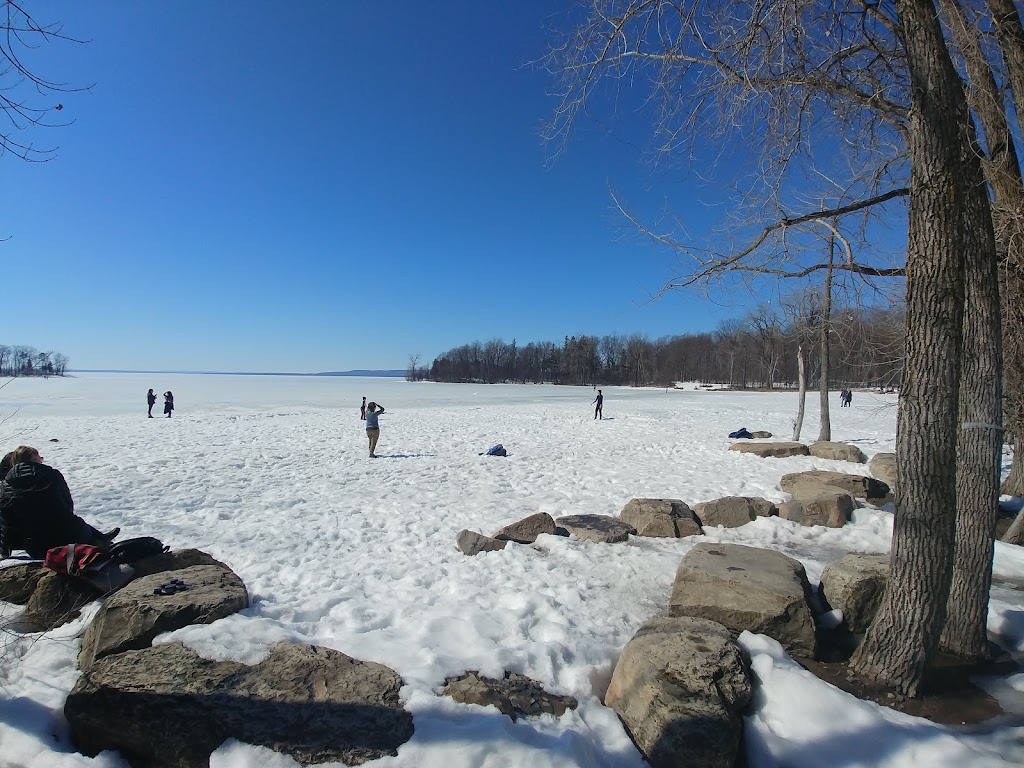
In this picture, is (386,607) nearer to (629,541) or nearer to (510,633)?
(510,633)

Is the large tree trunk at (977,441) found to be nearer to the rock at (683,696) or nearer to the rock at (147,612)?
the rock at (683,696)

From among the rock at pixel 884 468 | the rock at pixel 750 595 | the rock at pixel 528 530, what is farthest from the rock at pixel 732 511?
the rock at pixel 884 468

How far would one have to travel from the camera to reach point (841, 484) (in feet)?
27.9

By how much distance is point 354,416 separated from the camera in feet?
88.7

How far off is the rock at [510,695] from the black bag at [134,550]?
313 centimetres

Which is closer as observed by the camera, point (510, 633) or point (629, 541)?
point (510, 633)

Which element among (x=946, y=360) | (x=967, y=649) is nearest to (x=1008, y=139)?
(x=946, y=360)

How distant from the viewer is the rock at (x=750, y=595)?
389 cm

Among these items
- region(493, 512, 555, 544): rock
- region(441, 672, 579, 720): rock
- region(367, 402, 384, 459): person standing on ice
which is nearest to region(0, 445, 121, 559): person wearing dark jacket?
region(441, 672, 579, 720): rock

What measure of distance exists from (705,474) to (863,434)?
12033 mm

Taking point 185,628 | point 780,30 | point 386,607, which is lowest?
point 386,607

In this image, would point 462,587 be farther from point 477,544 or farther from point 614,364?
point 614,364

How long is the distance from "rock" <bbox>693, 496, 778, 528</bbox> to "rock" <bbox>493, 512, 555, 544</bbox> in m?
2.28

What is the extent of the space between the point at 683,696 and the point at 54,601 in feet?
15.4
